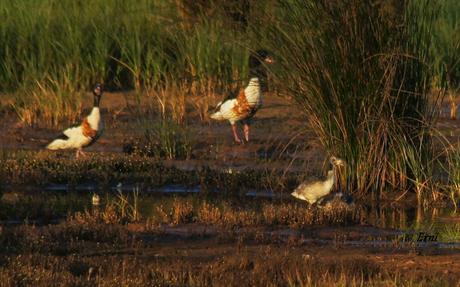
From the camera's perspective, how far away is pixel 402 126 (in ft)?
39.1

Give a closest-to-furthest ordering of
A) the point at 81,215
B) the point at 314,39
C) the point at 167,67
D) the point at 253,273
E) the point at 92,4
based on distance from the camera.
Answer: the point at 253,273 → the point at 81,215 → the point at 314,39 → the point at 167,67 → the point at 92,4

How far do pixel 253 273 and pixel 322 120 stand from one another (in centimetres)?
398

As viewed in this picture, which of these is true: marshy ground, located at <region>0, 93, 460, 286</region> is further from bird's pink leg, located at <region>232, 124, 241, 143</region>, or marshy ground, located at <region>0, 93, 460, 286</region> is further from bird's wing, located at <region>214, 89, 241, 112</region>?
bird's wing, located at <region>214, 89, 241, 112</region>

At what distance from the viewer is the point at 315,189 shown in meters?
11.5

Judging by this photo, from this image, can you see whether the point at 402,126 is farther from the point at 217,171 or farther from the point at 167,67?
the point at 167,67

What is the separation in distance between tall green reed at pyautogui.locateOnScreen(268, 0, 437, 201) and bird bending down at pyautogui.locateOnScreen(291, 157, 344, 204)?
0.43 m

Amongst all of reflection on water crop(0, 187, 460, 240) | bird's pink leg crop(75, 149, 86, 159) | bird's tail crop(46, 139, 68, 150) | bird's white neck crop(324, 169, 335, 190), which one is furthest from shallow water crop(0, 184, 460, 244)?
bird's tail crop(46, 139, 68, 150)

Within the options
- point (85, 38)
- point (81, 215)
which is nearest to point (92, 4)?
point (85, 38)

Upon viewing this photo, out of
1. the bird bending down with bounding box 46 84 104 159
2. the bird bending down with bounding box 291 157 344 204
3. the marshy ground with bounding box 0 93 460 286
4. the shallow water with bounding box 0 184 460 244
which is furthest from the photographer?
the bird bending down with bounding box 46 84 104 159

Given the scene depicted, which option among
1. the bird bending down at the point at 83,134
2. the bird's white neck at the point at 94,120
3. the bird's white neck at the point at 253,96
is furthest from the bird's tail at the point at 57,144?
the bird's white neck at the point at 253,96

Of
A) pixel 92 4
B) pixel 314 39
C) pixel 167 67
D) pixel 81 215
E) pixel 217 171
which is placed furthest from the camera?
pixel 92 4

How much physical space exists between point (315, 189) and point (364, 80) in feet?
3.65

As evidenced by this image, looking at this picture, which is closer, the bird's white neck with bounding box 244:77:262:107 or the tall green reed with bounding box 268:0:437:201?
the tall green reed with bounding box 268:0:437:201

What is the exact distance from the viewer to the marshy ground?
8.16 meters
